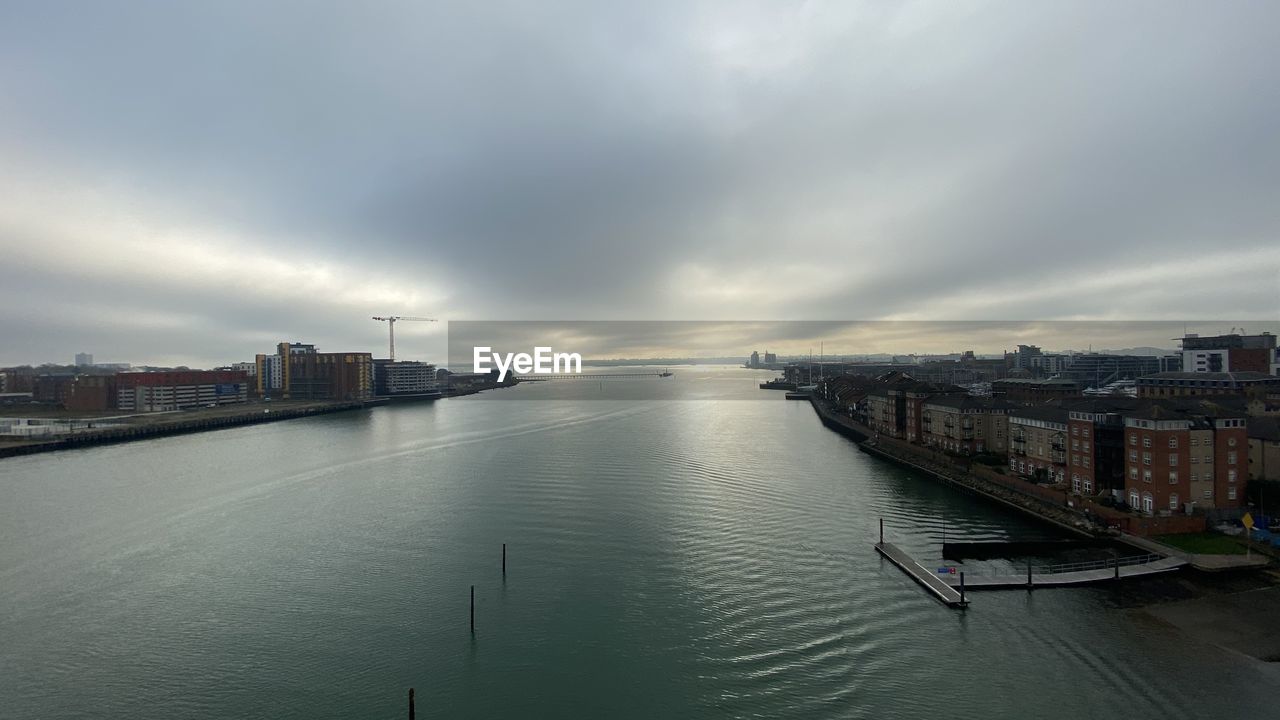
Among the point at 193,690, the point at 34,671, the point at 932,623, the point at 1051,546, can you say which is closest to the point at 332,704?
the point at 193,690

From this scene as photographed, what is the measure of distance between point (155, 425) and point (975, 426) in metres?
40.8

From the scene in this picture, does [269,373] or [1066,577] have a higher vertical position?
[269,373]

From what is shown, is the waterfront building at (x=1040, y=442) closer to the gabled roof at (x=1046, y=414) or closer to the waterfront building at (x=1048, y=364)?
the gabled roof at (x=1046, y=414)

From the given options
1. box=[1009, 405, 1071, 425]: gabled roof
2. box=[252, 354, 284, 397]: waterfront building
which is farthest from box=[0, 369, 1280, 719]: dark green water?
box=[252, 354, 284, 397]: waterfront building

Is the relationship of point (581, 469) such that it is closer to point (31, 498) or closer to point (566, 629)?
point (566, 629)

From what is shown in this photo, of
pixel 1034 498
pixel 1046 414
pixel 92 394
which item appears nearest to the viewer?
pixel 1034 498

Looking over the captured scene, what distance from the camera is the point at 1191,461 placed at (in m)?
11.4

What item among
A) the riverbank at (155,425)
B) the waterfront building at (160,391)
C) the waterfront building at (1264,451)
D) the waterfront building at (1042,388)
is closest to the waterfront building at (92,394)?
the waterfront building at (160,391)

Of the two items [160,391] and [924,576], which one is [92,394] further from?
[924,576]

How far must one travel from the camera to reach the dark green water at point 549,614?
6.69m

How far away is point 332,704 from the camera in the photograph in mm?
6621

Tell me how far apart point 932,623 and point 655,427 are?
1004 inches

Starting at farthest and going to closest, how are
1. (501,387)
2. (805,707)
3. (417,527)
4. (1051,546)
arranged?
(501,387) < (417,527) < (1051,546) < (805,707)

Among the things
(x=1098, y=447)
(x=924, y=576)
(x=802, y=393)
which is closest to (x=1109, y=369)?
(x=802, y=393)
